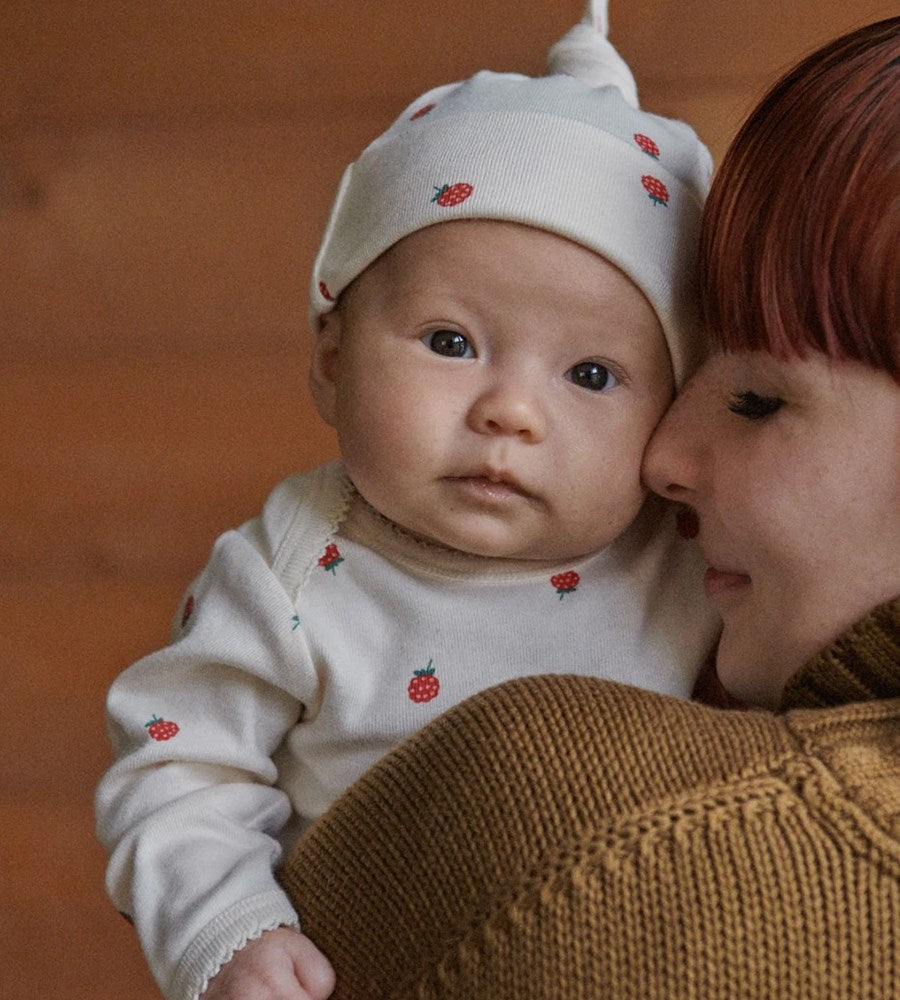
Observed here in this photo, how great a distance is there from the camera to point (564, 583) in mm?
943

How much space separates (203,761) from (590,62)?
545mm

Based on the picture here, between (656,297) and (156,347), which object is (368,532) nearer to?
(656,297)

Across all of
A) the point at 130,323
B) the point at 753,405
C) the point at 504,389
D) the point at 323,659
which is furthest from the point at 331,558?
the point at 130,323

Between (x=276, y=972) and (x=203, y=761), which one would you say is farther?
(x=203, y=761)

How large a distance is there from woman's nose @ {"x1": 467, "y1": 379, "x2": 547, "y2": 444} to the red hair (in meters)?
0.11

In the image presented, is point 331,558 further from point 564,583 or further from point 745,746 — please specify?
point 745,746

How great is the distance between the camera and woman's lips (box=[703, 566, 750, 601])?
845 millimetres

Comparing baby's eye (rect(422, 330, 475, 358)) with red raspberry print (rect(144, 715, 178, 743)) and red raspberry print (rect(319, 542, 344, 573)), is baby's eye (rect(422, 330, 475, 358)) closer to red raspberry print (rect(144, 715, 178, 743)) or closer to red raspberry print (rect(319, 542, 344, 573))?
red raspberry print (rect(319, 542, 344, 573))

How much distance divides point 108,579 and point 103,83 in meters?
0.60

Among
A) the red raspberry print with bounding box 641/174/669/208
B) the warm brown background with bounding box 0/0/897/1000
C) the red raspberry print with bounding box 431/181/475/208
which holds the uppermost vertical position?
the red raspberry print with bounding box 431/181/475/208

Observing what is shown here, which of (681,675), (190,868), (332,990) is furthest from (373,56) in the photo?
(332,990)

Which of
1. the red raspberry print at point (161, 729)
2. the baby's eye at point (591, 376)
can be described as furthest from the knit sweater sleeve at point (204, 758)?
the baby's eye at point (591, 376)

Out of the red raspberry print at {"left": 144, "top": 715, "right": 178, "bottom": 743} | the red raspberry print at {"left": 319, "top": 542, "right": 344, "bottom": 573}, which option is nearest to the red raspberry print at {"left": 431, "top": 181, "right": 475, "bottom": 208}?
the red raspberry print at {"left": 319, "top": 542, "right": 344, "bottom": 573}

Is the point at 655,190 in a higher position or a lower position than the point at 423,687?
higher
